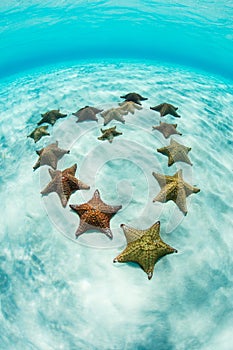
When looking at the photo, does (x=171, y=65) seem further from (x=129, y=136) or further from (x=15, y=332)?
(x=15, y=332)

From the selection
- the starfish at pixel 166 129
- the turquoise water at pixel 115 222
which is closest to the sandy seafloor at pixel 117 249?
the turquoise water at pixel 115 222

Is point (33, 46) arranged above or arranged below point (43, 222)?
above

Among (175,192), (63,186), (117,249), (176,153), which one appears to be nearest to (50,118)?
(63,186)

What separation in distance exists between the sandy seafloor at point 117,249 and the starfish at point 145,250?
14.2 inches

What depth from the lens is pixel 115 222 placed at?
18.6ft

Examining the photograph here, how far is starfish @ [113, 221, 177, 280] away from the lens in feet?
14.9

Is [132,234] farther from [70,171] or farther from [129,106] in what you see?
[129,106]

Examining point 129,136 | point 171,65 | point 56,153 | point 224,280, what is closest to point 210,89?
point 171,65

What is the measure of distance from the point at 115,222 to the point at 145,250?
1.34m

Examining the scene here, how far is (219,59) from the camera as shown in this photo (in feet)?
49.4

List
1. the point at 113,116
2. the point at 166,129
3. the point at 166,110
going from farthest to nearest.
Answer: the point at 166,110, the point at 113,116, the point at 166,129

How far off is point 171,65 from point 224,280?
13630 millimetres

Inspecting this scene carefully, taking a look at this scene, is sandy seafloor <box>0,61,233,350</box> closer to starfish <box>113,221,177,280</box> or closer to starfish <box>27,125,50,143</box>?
starfish <box>27,125,50,143</box>

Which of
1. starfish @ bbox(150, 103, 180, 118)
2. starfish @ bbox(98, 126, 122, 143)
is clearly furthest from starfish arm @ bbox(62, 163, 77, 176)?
starfish @ bbox(150, 103, 180, 118)
